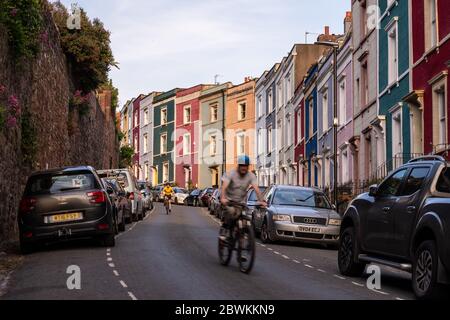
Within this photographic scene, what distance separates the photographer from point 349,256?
39.2 feet

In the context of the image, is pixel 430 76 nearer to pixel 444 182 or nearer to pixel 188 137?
pixel 444 182

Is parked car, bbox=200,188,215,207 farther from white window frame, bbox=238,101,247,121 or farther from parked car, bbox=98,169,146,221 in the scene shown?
parked car, bbox=98,169,146,221

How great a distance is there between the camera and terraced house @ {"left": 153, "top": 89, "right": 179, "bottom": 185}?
69562mm

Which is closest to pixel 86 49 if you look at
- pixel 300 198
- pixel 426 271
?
pixel 300 198

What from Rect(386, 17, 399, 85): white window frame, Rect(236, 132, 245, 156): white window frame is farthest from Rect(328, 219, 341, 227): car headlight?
Rect(236, 132, 245, 156): white window frame

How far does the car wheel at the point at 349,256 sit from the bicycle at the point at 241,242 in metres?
1.52

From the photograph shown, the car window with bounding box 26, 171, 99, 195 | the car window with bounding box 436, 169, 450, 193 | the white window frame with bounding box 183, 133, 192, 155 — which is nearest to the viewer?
the car window with bounding box 436, 169, 450, 193

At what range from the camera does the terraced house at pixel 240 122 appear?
5850cm

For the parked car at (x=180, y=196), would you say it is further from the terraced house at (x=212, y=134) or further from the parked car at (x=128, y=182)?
the parked car at (x=128, y=182)

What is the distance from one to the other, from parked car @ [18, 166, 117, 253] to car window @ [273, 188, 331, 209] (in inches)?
215

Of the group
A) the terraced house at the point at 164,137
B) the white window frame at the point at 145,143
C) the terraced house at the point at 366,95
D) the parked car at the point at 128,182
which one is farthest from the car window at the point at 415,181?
the white window frame at the point at 145,143

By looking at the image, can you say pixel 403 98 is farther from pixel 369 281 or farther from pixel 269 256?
pixel 369 281

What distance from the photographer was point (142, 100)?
78.2m

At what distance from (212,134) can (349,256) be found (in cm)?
5170
